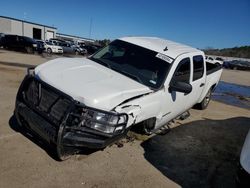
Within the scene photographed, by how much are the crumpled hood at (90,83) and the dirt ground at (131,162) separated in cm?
102

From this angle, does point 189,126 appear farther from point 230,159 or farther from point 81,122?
point 81,122

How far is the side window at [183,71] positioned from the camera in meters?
5.22

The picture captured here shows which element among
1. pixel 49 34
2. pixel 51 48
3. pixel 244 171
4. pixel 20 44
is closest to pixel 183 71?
pixel 244 171

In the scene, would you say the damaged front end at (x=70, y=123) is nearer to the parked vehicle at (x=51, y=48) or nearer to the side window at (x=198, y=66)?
the side window at (x=198, y=66)

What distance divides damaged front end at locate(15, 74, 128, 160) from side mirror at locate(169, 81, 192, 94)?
57.6 inches

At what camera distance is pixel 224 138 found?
6242 mm

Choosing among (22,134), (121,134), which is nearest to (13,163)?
(22,134)

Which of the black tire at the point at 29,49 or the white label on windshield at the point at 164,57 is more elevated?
the white label on windshield at the point at 164,57

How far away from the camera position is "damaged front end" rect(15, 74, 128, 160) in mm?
3607

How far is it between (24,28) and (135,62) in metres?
58.1

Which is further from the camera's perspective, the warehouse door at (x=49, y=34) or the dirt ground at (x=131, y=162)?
the warehouse door at (x=49, y=34)

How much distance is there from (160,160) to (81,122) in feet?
5.67

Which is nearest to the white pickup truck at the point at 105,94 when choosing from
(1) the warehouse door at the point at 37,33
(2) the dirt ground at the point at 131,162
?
(2) the dirt ground at the point at 131,162

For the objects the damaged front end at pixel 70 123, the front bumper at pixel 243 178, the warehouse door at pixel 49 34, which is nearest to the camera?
the front bumper at pixel 243 178
